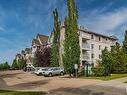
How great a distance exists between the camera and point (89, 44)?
69.1m

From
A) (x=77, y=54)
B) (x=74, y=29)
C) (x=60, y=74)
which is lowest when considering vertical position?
(x=60, y=74)

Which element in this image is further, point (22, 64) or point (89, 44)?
point (22, 64)

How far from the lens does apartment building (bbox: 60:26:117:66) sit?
66125mm

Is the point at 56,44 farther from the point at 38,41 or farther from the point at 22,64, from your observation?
the point at 22,64

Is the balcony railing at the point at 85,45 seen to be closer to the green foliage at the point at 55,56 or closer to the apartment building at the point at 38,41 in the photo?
the green foliage at the point at 55,56

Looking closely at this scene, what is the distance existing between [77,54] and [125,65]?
12.2 m

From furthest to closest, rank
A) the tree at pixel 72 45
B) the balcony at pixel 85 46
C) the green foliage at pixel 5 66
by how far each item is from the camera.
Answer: the green foliage at pixel 5 66, the balcony at pixel 85 46, the tree at pixel 72 45

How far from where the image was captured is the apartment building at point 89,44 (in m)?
66.1

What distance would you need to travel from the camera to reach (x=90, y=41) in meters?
69.4

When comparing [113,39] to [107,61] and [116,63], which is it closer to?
[116,63]

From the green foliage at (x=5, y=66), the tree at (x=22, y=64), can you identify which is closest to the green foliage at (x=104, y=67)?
the tree at (x=22, y=64)

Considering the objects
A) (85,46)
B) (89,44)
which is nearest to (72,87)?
(85,46)

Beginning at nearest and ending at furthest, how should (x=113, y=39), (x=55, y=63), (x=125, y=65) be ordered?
(x=125, y=65)
(x=55, y=63)
(x=113, y=39)

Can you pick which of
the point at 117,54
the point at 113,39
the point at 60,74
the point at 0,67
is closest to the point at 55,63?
the point at 60,74
